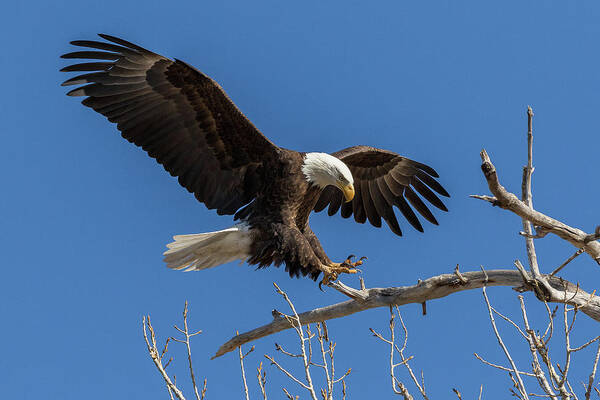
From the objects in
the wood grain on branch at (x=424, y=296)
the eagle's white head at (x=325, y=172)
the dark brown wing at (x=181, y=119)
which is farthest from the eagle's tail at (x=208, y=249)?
the wood grain on branch at (x=424, y=296)

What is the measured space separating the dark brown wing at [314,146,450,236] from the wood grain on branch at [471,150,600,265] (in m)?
2.99

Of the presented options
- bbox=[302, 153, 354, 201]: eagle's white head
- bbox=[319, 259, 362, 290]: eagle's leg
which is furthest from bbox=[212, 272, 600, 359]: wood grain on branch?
bbox=[302, 153, 354, 201]: eagle's white head

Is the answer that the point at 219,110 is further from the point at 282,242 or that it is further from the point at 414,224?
the point at 414,224

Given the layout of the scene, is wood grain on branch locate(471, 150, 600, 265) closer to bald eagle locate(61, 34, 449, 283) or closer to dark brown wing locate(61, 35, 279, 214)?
bald eagle locate(61, 34, 449, 283)

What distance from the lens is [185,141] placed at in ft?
21.5

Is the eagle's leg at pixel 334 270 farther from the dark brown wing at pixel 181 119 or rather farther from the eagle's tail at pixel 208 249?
the dark brown wing at pixel 181 119

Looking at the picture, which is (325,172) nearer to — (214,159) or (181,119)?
(214,159)

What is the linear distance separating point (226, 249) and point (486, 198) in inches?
107

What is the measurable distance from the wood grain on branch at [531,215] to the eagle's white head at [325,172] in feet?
7.01

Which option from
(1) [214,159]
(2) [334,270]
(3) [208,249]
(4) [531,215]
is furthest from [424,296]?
(1) [214,159]

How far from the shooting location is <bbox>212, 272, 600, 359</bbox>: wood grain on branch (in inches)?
187

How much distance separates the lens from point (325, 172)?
253 inches

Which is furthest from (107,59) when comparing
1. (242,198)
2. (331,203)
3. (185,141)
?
(331,203)

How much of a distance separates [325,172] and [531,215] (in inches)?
91.0
